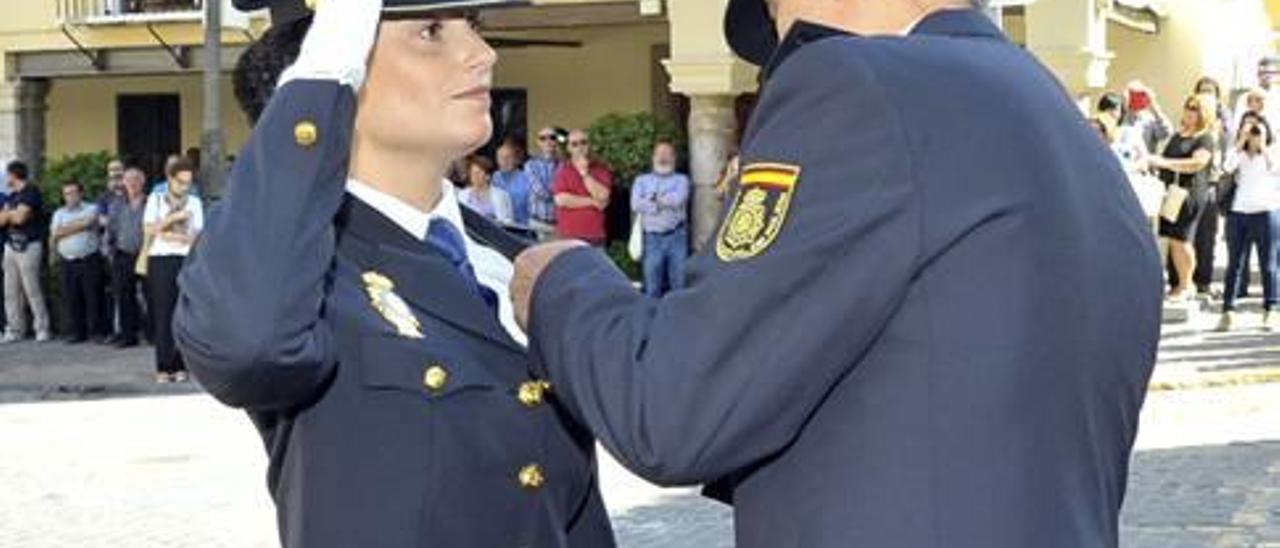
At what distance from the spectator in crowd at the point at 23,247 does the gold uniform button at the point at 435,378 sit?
696 inches

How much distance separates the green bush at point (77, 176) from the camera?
20.3m

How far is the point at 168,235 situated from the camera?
1566cm

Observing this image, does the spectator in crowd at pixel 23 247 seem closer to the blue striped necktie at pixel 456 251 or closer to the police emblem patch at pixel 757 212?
the blue striped necktie at pixel 456 251

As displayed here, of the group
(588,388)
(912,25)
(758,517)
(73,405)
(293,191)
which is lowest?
(73,405)

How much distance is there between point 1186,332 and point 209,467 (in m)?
7.79

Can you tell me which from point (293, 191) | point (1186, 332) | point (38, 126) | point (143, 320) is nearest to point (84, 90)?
point (38, 126)

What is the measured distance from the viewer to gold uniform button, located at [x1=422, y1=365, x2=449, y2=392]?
2721mm

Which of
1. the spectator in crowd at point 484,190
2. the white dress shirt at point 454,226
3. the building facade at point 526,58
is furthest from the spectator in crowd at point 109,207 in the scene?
the white dress shirt at point 454,226

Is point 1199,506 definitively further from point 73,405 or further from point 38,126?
point 38,126

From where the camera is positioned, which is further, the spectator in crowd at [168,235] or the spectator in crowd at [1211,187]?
the spectator in crowd at [1211,187]

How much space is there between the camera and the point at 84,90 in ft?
86.8

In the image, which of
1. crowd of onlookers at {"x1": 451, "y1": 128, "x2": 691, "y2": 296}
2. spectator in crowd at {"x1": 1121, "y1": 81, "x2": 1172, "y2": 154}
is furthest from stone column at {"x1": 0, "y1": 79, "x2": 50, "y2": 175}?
spectator in crowd at {"x1": 1121, "y1": 81, "x2": 1172, "y2": 154}

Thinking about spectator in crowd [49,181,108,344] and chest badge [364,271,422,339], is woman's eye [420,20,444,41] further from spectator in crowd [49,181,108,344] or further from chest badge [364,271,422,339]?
spectator in crowd [49,181,108,344]

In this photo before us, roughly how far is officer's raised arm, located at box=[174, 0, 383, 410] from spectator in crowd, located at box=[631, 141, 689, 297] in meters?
15.0
